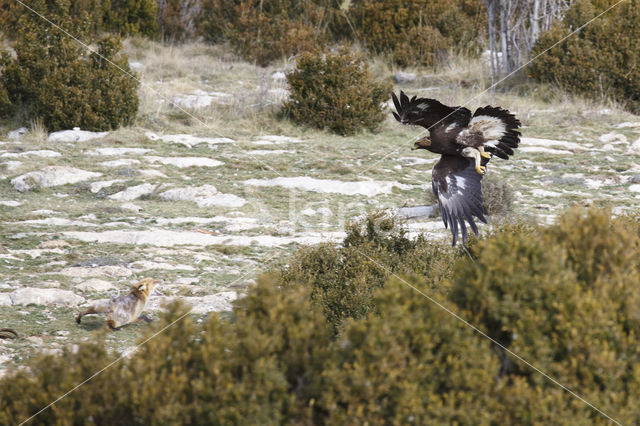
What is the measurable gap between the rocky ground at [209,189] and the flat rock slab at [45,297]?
0.01 meters

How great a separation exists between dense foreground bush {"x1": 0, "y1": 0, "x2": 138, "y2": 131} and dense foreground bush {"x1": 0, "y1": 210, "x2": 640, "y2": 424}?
21.5 feet

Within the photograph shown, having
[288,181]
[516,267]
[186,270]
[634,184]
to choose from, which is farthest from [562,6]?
[516,267]

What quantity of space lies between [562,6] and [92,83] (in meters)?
8.34

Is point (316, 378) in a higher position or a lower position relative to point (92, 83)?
lower

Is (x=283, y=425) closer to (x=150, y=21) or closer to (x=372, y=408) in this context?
(x=372, y=408)

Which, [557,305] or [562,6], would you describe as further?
[562,6]

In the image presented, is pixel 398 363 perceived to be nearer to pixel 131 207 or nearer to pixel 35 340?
pixel 35 340

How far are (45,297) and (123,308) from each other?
0.65 meters

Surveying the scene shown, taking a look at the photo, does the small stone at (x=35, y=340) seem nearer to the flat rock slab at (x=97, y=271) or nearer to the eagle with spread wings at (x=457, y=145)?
the flat rock slab at (x=97, y=271)

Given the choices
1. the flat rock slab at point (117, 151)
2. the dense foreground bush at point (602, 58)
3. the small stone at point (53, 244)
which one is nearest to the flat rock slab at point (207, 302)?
the small stone at point (53, 244)

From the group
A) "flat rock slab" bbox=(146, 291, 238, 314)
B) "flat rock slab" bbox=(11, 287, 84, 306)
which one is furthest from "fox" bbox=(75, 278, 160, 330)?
"flat rock slab" bbox=(11, 287, 84, 306)

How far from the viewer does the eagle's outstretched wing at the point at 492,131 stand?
3.64 metres

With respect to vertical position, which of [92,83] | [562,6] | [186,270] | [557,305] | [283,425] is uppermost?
[562,6]

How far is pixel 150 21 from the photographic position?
44.4 feet
